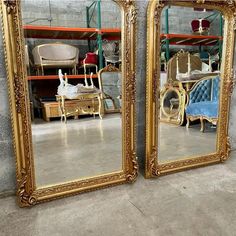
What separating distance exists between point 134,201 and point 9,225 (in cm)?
74

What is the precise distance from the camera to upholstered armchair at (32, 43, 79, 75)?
158 centimetres

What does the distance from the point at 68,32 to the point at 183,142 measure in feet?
4.33

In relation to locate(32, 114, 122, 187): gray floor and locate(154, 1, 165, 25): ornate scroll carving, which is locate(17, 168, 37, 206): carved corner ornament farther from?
locate(154, 1, 165, 25): ornate scroll carving

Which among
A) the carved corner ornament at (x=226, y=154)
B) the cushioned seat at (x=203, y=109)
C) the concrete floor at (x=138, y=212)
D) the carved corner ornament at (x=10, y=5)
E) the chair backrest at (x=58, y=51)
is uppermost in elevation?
the carved corner ornament at (x=10, y=5)

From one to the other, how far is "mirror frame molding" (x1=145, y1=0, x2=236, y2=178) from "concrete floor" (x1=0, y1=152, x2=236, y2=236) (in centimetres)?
18

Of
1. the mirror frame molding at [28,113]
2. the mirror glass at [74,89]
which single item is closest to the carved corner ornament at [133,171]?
the mirror frame molding at [28,113]

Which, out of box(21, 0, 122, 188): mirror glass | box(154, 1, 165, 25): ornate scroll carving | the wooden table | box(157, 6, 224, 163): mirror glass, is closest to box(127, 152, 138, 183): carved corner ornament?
box(21, 0, 122, 188): mirror glass

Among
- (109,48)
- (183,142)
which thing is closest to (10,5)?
(109,48)

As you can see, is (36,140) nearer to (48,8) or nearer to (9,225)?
(9,225)

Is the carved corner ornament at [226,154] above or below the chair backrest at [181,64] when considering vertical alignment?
below

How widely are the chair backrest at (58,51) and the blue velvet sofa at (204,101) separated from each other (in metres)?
1.10

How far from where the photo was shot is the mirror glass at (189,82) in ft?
6.14

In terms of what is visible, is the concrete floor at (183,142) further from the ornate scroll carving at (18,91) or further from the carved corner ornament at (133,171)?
the ornate scroll carving at (18,91)

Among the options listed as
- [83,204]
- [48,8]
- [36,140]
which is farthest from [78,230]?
[48,8]
